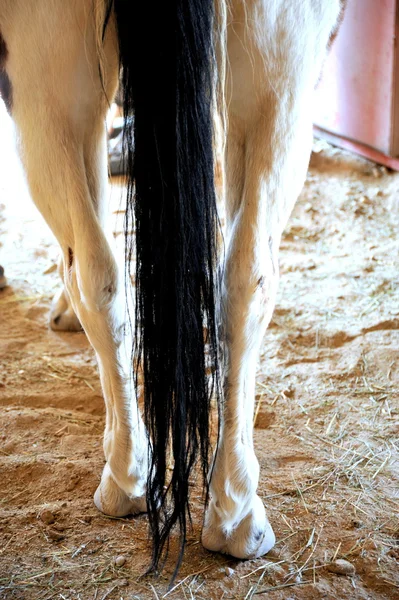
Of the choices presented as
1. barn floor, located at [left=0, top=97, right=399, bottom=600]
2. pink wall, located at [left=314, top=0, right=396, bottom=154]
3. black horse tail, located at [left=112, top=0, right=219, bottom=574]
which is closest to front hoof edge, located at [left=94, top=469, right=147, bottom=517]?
barn floor, located at [left=0, top=97, right=399, bottom=600]

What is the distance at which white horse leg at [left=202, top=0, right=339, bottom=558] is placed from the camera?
5.04 feet

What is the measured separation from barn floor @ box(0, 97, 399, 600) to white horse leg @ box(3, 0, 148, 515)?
0.17 meters

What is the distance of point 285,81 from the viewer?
1.57m

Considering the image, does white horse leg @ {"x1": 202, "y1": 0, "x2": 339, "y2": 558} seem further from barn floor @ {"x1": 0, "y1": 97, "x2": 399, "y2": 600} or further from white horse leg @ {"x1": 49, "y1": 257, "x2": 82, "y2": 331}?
white horse leg @ {"x1": 49, "y1": 257, "x2": 82, "y2": 331}

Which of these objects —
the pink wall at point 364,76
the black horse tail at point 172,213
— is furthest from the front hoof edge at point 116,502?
the pink wall at point 364,76

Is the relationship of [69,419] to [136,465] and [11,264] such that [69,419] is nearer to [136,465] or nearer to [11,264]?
[136,465]

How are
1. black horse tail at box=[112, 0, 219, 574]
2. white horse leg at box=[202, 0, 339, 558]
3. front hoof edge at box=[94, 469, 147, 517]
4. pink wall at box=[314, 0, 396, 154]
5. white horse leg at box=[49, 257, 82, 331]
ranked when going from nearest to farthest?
black horse tail at box=[112, 0, 219, 574], white horse leg at box=[202, 0, 339, 558], front hoof edge at box=[94, 469, 147, 517], white horse leg at box=[49, 257, 82, 331], pink wall at box=[314, 0, 396, 154]

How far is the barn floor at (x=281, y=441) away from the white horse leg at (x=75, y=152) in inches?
6.6

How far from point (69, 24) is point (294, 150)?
0.57m

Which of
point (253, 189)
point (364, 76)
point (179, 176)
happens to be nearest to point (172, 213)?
point (179, 176)

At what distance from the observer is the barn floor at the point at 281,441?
6.01 ft

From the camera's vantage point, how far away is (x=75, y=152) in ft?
5.17

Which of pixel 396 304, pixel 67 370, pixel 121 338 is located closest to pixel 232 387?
pixel 121 338

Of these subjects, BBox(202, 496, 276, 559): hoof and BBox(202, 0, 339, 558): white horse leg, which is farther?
BBox(202, 496, 276, 559): hoof
